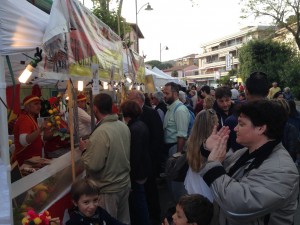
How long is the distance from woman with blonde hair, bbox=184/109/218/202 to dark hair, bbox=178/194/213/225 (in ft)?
1.34

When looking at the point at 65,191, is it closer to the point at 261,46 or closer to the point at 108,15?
the point at 108,15

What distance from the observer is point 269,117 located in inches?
77.0

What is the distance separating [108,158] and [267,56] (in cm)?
3053

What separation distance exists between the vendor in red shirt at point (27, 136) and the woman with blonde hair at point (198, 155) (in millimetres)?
1730

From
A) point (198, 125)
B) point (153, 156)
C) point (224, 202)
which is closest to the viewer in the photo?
point (224, 202)

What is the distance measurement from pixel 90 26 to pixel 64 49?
4.03 ft

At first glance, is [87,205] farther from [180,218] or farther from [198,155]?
[198,155]

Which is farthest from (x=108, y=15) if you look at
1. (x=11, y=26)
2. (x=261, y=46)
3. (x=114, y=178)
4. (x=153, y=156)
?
(x=261, y=46)

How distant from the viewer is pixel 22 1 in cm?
241

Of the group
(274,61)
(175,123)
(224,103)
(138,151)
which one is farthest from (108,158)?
(274,61)

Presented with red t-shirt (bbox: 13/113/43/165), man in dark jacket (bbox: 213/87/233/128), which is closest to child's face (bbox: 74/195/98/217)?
red t-shirt (bbox: 13/113/43/165)

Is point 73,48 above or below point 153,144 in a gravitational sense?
above

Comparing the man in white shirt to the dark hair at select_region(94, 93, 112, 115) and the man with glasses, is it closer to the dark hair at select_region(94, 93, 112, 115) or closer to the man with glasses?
the man with glasses

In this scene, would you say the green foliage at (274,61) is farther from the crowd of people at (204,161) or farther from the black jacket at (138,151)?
the black jacket at (138,151)
